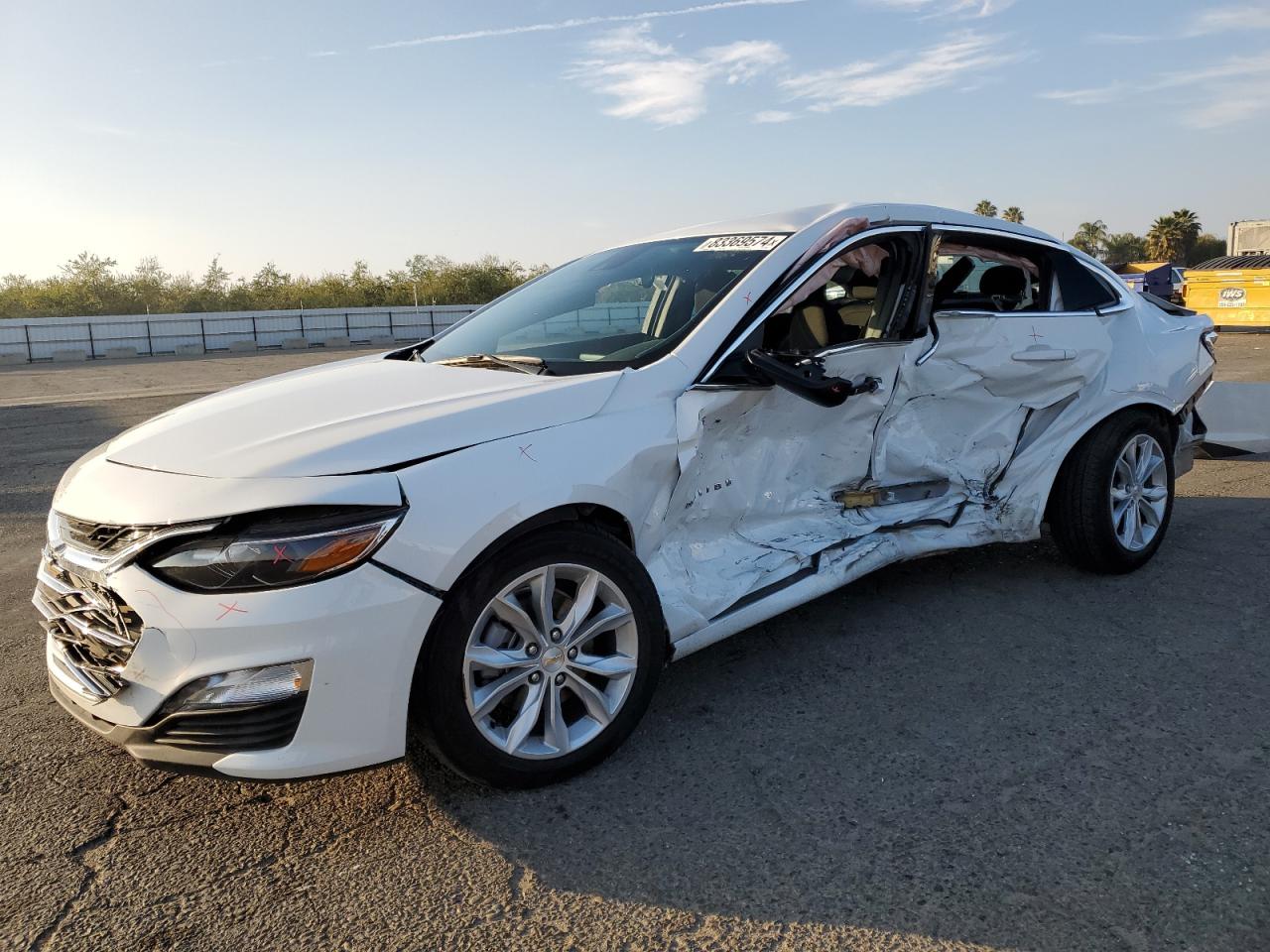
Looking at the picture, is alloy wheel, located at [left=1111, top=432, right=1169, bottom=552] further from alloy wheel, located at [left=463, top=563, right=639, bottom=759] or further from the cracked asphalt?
alloy wheel, located at [left=463, top=563, right=639, bottom=759]

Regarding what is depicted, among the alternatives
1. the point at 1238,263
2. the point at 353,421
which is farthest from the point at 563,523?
the point at 1238,263

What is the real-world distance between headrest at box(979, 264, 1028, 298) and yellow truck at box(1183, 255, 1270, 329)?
20.0 meters

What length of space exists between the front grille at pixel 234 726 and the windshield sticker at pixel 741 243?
2305 millimetres

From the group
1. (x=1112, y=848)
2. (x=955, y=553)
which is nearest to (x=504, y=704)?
(x=1112, y=848)

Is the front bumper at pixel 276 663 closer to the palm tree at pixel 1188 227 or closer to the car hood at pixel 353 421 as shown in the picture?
the car hood at pixel 353 421

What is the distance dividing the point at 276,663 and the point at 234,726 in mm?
202

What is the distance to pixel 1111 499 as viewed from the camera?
4.44m

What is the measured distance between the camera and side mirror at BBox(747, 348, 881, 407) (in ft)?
10.7

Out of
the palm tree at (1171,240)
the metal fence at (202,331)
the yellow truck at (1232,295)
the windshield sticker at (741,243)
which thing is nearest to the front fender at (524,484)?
the windshield sticker at (741,243)

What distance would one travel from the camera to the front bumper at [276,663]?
233cm

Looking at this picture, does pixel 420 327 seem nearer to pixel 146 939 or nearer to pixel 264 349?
pixel 264 349

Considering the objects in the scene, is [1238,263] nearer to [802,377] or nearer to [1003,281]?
[1003,281]

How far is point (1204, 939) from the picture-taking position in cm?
211

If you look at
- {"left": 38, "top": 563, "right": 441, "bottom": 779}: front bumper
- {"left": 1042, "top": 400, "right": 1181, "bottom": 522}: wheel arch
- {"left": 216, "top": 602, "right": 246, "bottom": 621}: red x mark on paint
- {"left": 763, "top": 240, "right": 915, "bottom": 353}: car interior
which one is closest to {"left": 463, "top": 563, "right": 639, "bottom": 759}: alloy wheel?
{"left": 38, "top": 563, "right": 441, "bottom": 779}: front bumper
